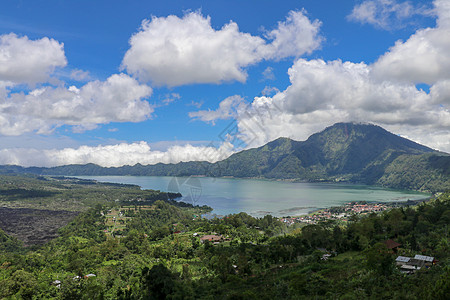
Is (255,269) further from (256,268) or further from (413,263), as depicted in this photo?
(413,263)

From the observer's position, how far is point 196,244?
33.2m

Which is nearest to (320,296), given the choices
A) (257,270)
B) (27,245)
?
(257,270)

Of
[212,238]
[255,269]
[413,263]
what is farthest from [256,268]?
[212,238]

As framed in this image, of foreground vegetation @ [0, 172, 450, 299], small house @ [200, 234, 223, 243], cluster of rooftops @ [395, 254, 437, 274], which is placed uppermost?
cluster of rooftops @ [395, 254, 437, 274]

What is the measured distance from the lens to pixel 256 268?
941 inches

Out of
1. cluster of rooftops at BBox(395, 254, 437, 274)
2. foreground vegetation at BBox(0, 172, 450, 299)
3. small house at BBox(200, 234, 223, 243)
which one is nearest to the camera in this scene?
foreground vegetation at BBox(0, 172, 450, 299)

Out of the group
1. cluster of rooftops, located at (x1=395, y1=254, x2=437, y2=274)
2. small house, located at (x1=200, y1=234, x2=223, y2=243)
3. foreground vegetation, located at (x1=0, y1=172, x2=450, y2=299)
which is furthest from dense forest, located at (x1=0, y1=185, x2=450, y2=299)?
cluster of rooftops, located at (x1=395, y1=254, x2=437, y2=274)

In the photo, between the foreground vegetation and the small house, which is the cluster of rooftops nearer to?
the foreground vegetation

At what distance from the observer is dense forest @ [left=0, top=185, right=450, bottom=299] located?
15.4 m

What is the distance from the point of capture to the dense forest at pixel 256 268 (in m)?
15.4

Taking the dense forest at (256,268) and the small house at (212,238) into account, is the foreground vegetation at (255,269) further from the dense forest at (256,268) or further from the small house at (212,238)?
the small house at (212,238)

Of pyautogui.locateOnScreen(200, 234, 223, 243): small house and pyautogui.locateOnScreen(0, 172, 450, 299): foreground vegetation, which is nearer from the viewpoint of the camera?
pyautogui.locateOnScreen(0, 172, 450, 299): foreground vegetation

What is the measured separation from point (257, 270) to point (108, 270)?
43.0ft

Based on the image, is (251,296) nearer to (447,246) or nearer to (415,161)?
(447,246)
